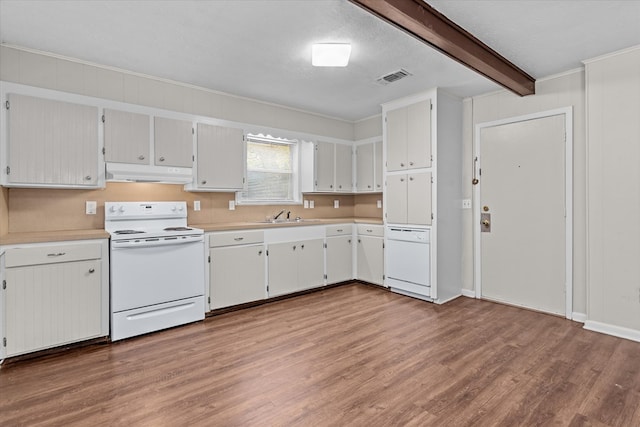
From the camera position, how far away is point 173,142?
3477 millimetres

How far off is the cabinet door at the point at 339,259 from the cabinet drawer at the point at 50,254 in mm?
2674

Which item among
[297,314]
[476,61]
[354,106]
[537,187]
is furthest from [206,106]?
[537,187]

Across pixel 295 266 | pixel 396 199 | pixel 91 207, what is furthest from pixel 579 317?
pixel 91 207

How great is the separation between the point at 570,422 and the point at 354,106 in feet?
12.7

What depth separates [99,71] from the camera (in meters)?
3.13

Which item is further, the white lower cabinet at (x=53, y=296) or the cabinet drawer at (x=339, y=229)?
the cabinet drawer at (x=339, y=229)

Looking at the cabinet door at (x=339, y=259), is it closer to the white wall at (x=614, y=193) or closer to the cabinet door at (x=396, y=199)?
the cabinet door at (x=396, y=199)

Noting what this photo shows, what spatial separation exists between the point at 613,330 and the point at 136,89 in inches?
198

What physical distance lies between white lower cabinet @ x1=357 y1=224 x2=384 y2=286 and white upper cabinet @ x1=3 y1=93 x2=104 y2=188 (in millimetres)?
3204

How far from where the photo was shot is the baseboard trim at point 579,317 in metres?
3.25

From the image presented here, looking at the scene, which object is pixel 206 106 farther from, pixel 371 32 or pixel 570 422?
pixel 570 422

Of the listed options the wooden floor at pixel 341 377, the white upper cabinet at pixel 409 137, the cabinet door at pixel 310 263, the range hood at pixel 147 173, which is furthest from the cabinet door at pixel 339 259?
the range hood at pixel 147 173

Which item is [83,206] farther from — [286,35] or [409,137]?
[409,137]

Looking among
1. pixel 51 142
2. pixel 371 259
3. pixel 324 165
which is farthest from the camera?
pixel 324 165
